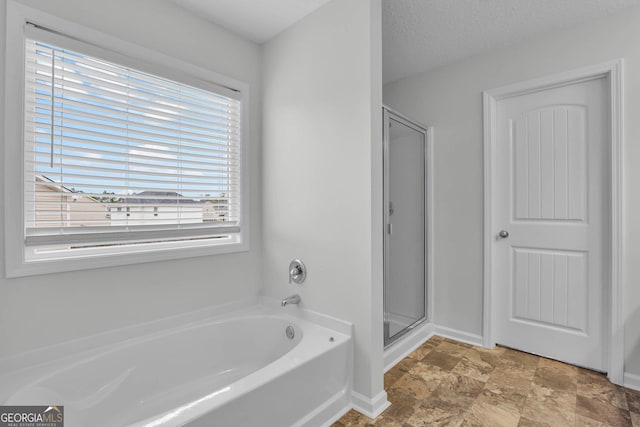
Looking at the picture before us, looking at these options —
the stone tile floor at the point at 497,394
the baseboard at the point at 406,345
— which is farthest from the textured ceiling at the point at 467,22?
the stone tile floor at the point at 497,394

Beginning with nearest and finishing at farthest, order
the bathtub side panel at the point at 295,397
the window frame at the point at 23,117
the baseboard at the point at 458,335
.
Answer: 1. the bathtub side panel at the point at 295,397
2. the window frame at the point at 23,117
3. the baseboard at the point at 458,335

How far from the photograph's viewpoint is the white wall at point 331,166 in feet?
5.72

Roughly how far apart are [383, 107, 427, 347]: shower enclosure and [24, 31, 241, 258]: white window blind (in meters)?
1.12

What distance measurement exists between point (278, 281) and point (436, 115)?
1997 mm

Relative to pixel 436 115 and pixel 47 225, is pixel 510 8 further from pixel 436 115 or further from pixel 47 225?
pixel 47 225

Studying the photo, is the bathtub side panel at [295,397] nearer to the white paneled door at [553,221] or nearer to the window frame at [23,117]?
the window frame at [23,117]

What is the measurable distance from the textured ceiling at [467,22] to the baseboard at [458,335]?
2.33 meters

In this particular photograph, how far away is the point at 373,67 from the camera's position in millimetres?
1728

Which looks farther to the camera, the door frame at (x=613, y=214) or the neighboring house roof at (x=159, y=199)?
the door frame at (x=613, y=214)

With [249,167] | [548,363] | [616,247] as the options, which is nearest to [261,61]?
[249,167]

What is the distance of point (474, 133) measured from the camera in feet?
8.52

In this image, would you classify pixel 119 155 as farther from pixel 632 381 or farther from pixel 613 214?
pixel 632 381

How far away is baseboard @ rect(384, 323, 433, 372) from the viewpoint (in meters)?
2.23

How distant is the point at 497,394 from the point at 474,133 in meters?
1.91
